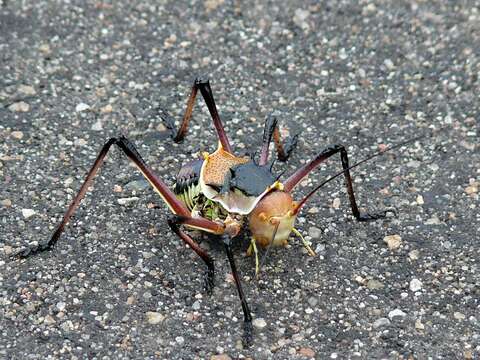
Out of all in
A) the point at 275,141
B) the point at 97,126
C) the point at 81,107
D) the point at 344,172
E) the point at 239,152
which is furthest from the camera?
the point at 81,107

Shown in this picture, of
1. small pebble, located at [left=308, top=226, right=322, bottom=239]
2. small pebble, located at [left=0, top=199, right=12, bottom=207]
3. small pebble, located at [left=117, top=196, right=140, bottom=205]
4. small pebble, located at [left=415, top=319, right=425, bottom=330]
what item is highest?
small pebble, located at [left=308, top=226, right=322, bottom=239]

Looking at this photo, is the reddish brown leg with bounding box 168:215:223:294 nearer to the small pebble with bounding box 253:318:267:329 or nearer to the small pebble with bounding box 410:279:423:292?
the small pebble with bounding box 253:318:267:329

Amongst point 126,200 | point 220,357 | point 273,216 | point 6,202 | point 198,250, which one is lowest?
point 6,202

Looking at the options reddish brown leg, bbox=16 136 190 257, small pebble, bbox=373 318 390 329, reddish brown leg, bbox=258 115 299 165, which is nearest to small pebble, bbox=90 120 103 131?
reddish brown leg, bbox=16 136 190 257

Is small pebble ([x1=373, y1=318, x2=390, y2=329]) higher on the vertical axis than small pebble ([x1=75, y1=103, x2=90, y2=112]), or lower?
higher

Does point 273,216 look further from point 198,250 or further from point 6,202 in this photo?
point 6,202

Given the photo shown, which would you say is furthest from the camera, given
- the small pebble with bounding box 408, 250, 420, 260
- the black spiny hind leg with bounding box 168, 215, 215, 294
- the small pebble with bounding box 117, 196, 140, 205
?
the small pebble with bounding box 117, 196, 140, 205

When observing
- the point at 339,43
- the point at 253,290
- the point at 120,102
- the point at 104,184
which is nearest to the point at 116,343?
the point at 253,290

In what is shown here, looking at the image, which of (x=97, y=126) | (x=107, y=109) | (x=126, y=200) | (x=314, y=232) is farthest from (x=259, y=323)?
(x=107, y=109)
